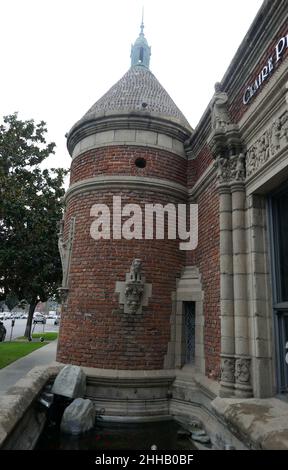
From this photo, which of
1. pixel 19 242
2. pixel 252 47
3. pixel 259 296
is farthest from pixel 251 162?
pixel 19 242

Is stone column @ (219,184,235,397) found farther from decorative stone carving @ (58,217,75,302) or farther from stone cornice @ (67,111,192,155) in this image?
decorative stone carving @ (58,217,75,302)

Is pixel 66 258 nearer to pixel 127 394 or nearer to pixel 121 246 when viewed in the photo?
pixel 121 246

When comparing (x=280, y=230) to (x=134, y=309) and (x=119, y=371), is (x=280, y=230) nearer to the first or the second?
(x=134, y=309)

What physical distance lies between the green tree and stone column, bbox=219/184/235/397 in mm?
7258

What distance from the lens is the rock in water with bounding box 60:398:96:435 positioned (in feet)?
21.8

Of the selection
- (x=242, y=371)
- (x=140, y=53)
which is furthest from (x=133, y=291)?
(x=140, y=53)

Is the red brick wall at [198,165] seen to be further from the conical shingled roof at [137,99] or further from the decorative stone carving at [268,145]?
the decorative stone carving at [268,145]

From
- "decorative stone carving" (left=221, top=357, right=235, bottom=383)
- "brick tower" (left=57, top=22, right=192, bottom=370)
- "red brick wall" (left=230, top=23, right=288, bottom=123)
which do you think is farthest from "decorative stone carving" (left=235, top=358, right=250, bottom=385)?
"red brick wall" (left=230, top=23, right=288, bottom=123)

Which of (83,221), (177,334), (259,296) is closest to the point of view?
(259,296)

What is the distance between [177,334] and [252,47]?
6.18 metres

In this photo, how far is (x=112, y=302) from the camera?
319 inches

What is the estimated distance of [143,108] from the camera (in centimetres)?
943

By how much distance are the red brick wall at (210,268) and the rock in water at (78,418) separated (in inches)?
101

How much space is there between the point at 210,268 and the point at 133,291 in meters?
1.82
